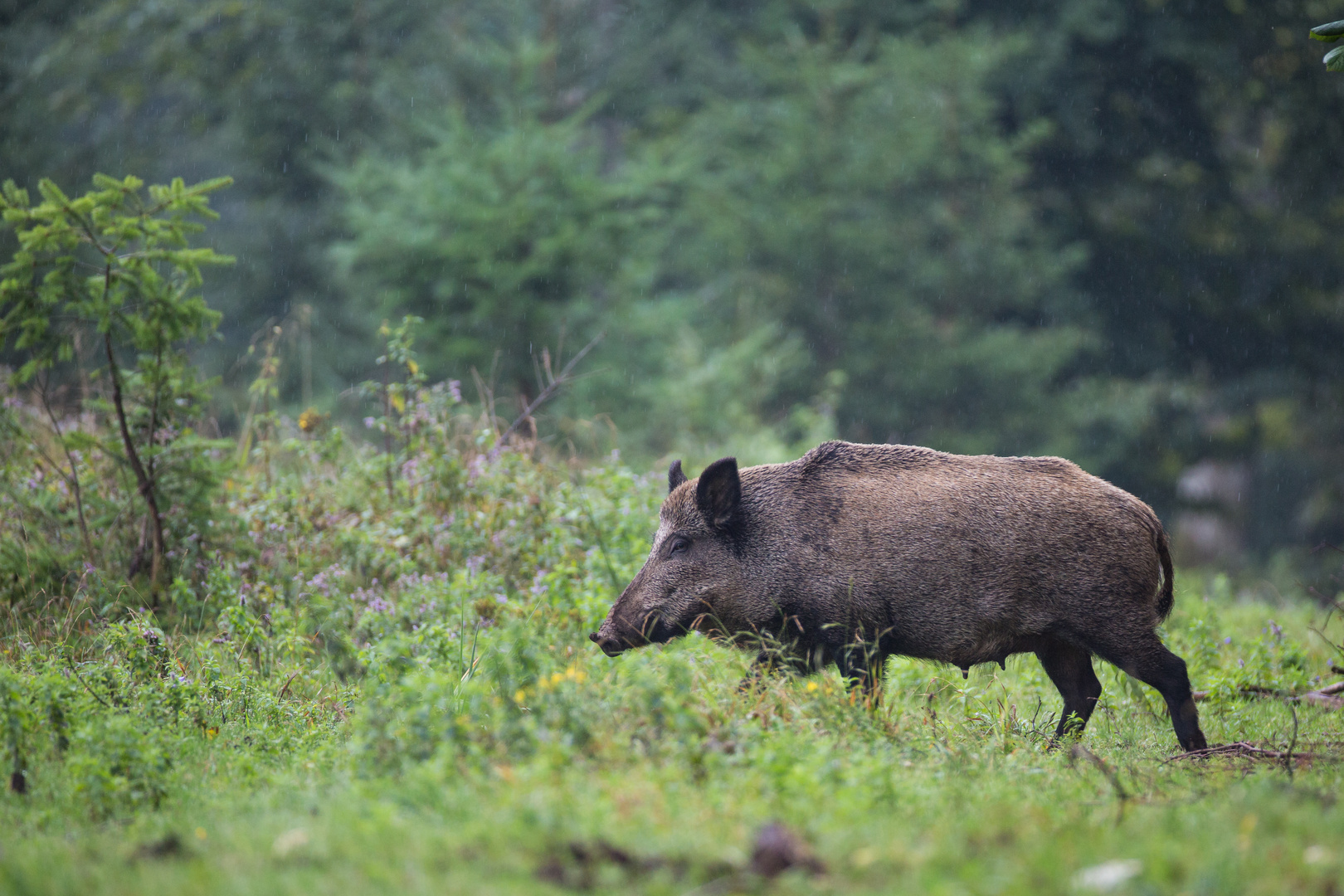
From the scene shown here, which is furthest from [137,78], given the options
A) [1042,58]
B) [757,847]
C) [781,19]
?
[757,847]

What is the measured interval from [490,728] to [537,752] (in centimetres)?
65

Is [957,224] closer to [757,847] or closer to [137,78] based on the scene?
[137,78]

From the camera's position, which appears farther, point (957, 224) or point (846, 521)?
point (957, 224)

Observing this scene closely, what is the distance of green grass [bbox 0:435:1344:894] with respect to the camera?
3162 mm

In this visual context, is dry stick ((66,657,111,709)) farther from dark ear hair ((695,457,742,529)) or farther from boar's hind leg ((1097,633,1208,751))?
boar's hind leg ((1097,633,1208,751))

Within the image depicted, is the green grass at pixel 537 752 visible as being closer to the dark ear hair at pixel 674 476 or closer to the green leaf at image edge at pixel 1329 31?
the dark ear hair at pixel 674 476

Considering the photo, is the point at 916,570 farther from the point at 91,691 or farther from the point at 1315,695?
the point at 91,691

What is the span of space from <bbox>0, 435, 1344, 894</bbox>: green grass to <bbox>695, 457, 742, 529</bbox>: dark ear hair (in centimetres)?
73

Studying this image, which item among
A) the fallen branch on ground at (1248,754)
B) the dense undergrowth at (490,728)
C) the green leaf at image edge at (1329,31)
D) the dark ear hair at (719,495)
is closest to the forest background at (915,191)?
the dense undergrowth at (490,728)

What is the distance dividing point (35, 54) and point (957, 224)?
16.9 metres

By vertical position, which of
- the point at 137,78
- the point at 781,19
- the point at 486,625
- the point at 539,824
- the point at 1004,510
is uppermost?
the point at 137,78

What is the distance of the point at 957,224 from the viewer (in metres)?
19.3

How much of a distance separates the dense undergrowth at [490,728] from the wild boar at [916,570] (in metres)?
0.32

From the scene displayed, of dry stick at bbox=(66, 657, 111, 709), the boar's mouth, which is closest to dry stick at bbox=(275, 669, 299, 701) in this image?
dry stick at bbox=(66, 657, 111, 709)
